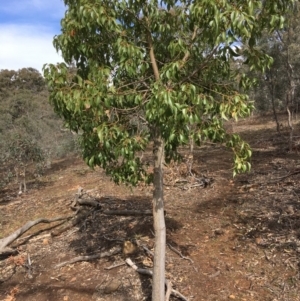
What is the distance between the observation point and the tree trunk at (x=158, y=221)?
4.02 metres

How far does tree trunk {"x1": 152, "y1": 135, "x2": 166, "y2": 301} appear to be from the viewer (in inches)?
158

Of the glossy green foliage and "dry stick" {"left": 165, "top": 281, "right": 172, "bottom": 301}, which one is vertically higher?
the glossy green foliage

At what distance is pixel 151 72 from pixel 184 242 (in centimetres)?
378

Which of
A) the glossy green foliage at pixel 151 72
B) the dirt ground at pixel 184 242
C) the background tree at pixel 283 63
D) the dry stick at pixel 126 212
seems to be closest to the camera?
the glossy green foliage at pixel 151 72

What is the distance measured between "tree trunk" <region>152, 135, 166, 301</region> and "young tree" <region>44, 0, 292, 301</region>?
1cm

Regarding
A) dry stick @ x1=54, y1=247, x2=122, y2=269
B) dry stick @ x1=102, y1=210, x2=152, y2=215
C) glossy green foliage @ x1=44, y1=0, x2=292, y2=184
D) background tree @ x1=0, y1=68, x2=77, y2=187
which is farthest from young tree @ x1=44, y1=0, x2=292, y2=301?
background tree @ x1=0, y1=68, x2=77, y2=187

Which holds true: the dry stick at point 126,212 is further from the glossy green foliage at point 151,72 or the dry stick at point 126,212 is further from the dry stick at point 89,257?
the glossy green foliage at point 151,72

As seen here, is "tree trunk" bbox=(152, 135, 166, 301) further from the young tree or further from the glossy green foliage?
the glossy green foliage

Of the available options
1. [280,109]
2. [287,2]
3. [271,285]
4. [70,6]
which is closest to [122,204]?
[271,285]

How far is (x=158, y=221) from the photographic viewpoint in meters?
4.16

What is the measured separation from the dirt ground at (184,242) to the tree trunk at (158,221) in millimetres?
929

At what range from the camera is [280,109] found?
28.9 metres

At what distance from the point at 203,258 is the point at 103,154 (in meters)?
3.36

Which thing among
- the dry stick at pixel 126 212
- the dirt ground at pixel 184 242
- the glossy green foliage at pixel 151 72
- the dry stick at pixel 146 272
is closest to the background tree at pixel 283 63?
the dirt ground at pixel 184 242
